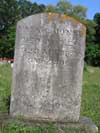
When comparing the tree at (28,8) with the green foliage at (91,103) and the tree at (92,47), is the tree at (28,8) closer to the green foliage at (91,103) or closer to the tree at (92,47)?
the tree at (92,47)

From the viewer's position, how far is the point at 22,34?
6.91 m

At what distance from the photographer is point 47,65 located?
22.6 feet

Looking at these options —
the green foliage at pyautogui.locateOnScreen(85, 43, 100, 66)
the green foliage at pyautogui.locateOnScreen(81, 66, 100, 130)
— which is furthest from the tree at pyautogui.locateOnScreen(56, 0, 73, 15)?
the green foliage at pyautogui.locateOnScreen(81, 66, 100, 130)

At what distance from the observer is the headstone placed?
6.88 metres

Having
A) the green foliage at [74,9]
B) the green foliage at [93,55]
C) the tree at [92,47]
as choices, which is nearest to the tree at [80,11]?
the green foliage at [74,9]

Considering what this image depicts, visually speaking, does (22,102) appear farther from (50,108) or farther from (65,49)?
(65,49)

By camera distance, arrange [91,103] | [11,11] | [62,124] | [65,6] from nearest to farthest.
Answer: [62,124] < [91,103] < [65,6] < [11,11]

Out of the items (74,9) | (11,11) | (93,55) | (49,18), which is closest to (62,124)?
(49,18)

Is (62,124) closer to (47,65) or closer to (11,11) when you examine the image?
(47,65)

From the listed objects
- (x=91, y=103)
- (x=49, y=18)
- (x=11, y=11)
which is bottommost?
(x=91, y=103)

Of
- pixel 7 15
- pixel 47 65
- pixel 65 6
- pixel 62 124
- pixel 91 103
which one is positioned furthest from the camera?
pixel 7 15

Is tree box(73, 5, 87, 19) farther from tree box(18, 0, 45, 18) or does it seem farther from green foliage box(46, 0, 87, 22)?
tree box(18, 0, 45, 18)

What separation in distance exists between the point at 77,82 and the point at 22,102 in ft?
3.19

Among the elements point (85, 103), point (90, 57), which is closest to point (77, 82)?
point (85, 103)
